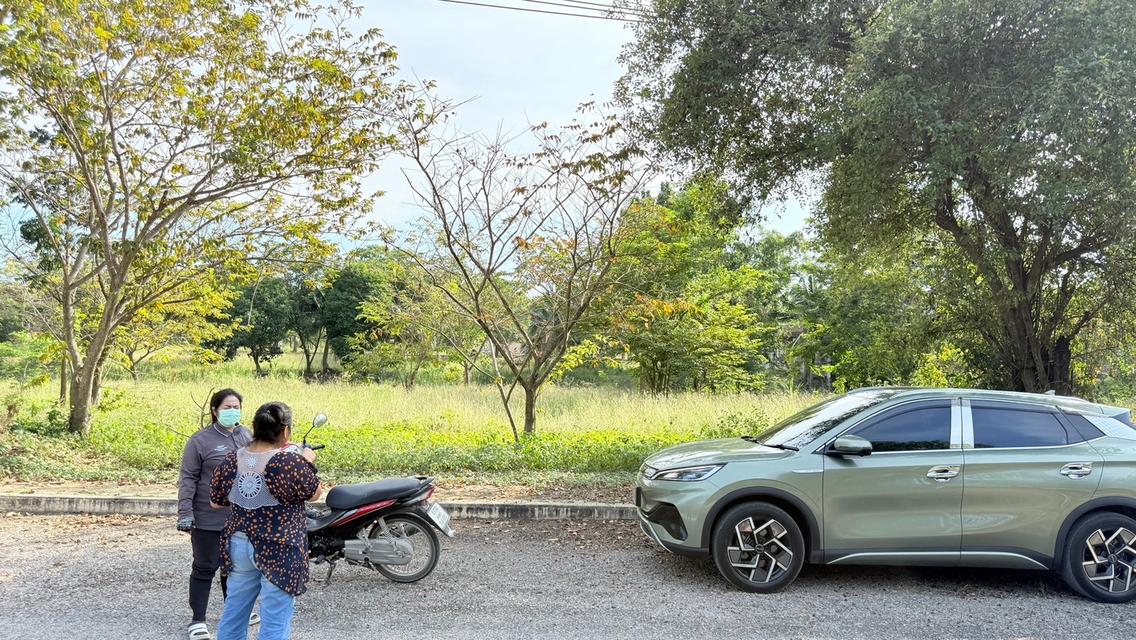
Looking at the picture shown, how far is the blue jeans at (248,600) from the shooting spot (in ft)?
11.6

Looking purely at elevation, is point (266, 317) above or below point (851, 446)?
above

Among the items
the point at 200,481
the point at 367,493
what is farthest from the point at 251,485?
the point at 367,493

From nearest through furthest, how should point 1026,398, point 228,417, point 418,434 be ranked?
point 228,417 → point 1026,398 → point 418,434

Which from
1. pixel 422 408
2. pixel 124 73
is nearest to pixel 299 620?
pixel 124 73

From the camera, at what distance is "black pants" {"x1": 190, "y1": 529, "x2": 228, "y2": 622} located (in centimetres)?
432

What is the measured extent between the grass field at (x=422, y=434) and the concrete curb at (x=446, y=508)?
1.03m

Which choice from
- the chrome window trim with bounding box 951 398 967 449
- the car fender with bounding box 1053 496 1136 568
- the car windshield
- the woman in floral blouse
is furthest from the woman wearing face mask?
the car fender with bounding box 1053 496 1136 568

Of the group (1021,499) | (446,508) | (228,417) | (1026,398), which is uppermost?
(1026,398)

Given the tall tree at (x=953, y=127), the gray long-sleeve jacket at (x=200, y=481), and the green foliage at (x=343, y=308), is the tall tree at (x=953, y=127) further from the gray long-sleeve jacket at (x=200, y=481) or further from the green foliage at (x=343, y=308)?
the green foliage at (x=343, y=308)

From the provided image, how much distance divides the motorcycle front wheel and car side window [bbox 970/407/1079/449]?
420cm

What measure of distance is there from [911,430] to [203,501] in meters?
4.94

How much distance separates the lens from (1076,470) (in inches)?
207

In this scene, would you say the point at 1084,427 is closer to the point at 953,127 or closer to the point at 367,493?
the point at 953,127

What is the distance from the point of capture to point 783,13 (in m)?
9.34
